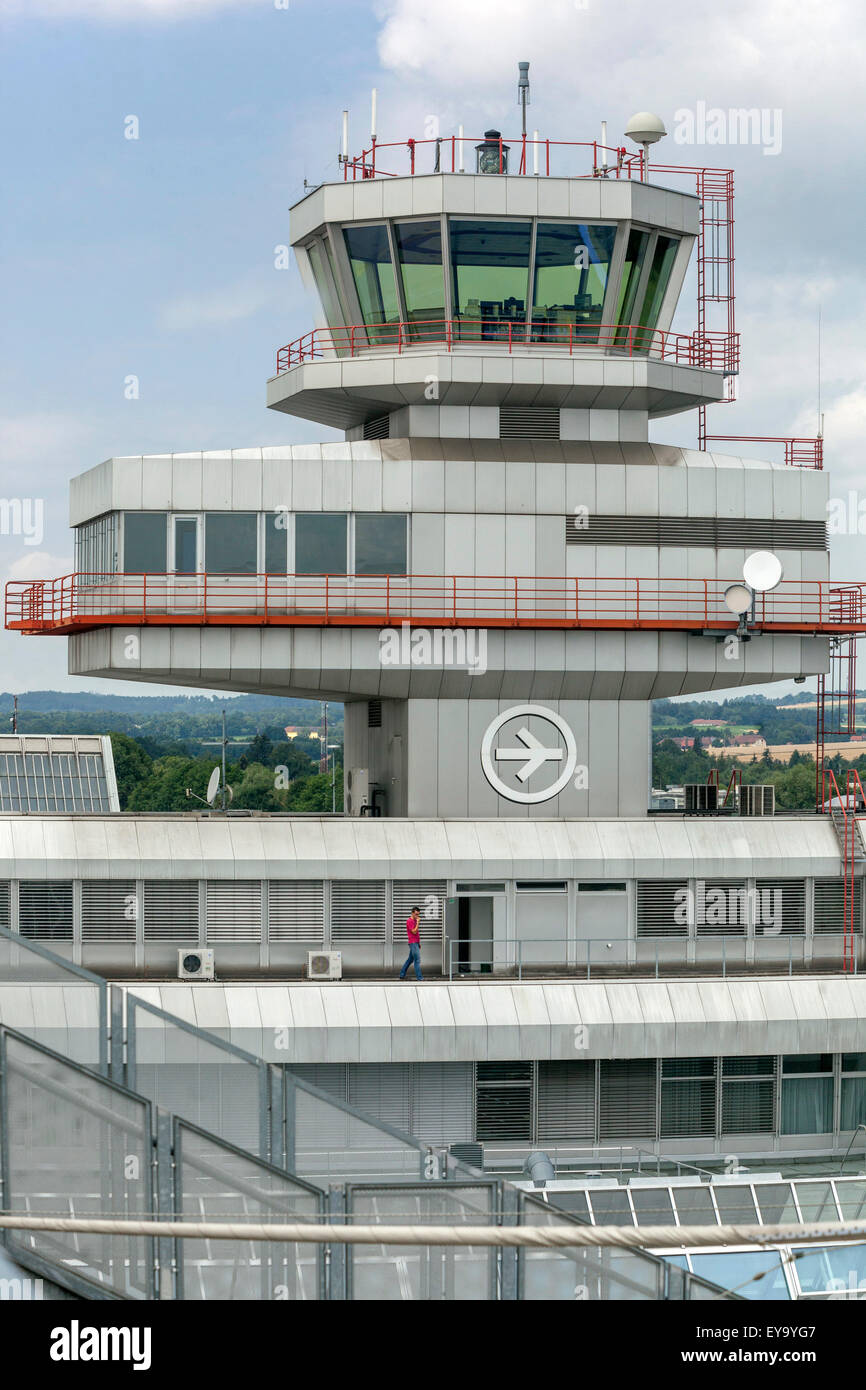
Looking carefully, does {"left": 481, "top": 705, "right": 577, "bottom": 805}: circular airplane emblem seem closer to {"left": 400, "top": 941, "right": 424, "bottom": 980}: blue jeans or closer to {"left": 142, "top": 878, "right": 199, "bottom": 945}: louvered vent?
{"left": 400, "top": 941, "right": 424, "bottom": 980}: blue jeans

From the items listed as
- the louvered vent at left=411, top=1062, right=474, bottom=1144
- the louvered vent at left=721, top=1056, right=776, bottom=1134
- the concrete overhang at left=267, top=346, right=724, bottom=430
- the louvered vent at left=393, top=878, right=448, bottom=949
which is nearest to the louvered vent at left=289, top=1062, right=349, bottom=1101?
the louvered vent at left=411, top=1062, right=474, bottom=1144

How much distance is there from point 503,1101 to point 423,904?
448cm

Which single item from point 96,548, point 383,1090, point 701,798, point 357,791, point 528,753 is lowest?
point 383,1090

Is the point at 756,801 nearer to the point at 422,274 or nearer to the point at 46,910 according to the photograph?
the point at 422,274

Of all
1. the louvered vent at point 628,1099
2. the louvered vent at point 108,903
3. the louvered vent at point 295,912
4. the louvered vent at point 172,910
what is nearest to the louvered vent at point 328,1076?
the louvered vent at point 295,912

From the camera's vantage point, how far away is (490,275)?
3684cm

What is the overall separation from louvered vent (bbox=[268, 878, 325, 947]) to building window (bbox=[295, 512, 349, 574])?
273 inches

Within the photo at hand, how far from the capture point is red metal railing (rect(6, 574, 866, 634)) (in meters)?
35.6

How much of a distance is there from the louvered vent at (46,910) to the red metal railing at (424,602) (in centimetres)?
581

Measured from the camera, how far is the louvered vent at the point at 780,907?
36.4 metres

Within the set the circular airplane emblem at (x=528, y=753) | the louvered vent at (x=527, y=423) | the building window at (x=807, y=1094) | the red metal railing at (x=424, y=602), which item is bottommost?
the building window at (x=807, y=1094)

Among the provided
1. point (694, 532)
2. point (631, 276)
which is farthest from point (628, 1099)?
point (631, 276)

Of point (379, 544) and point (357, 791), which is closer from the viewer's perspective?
point (379, 544)

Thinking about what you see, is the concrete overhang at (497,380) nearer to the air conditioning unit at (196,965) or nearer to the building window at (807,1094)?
the air conditioning unit at (196,965)
